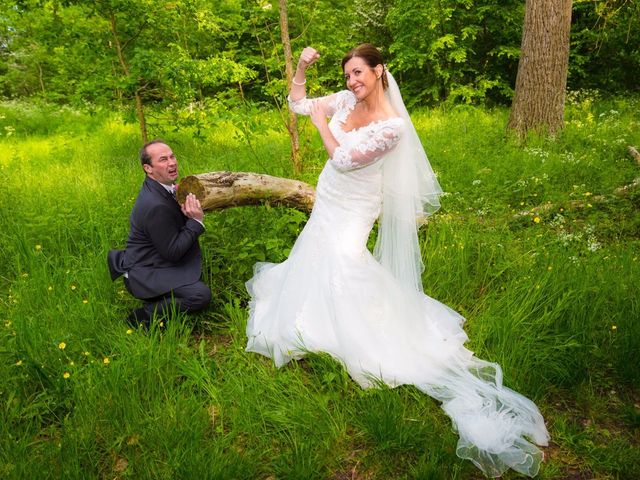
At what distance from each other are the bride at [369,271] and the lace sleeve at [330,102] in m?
0.01

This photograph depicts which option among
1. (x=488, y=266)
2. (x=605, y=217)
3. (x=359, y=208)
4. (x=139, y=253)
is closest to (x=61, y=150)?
(x=139, y=253)

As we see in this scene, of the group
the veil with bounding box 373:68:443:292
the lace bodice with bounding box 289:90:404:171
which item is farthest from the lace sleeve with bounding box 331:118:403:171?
the veil with bounding box 373:68:443:292

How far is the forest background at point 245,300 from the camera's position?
2361 millimetres

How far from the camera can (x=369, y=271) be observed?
3158mm

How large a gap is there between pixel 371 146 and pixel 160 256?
179 cm

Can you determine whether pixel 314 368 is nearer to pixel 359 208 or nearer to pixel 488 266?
pixel 359 208

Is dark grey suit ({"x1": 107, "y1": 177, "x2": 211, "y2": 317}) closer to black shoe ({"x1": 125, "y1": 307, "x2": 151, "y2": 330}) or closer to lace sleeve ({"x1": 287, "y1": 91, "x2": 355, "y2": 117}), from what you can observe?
black shoe ({"x1": 125, "y1": 307, "x2": 151, "y2": 330})

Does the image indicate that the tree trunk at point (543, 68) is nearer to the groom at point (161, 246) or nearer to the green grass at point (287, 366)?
the green grass at point (287, 366)

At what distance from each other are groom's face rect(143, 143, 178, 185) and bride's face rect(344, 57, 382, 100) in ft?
4.60

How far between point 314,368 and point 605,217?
11.4ft

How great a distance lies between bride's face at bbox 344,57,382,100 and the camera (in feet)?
9.63

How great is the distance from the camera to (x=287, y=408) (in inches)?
103

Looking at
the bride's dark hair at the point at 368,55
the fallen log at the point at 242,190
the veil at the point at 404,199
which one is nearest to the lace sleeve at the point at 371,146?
the veil at the point at 404,199

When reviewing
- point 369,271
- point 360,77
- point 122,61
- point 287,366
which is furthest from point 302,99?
point 122,61
